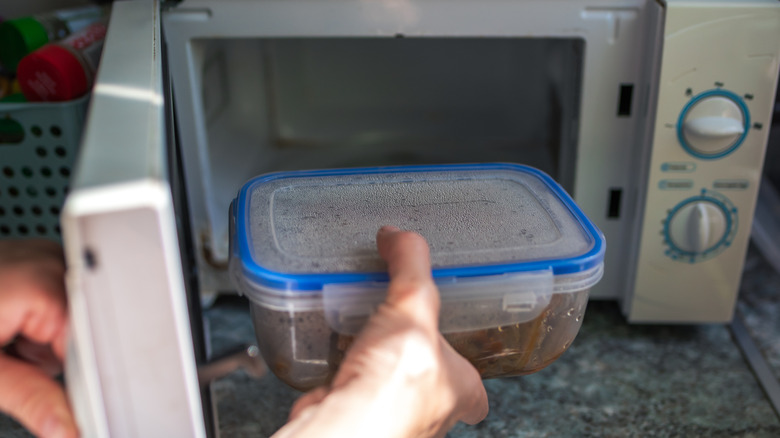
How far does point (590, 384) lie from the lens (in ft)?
2.65

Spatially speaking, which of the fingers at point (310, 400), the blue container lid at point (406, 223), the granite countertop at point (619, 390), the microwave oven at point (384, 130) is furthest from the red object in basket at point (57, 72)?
the fingers at point (310, 400)

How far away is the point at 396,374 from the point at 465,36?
486 mm

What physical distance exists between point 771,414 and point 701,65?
16.2 inches

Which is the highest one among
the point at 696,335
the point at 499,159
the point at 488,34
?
the point at 488,34

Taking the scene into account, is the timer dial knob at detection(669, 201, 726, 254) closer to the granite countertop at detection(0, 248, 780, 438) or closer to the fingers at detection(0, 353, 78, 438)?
the granite countertop at detection(0, 248, 780, 438)

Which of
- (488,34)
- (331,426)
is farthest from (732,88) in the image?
(331,426)

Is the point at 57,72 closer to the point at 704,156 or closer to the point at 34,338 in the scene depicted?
the point at 34,338

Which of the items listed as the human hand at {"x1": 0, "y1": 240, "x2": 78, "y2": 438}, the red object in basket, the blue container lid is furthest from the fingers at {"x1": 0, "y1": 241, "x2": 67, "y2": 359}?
the red object in basket

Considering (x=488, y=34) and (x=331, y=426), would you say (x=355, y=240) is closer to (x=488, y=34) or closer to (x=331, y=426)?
(x=331, y=426)

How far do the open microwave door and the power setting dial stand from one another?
2.11 ft

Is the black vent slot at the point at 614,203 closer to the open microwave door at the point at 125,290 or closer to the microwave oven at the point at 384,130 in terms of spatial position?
the microwave oven at the point at 384,130

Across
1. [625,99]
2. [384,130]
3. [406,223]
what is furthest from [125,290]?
[384,130]

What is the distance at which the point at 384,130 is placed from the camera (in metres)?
1.17

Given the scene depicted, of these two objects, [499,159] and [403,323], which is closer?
[403,323]
